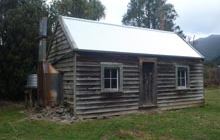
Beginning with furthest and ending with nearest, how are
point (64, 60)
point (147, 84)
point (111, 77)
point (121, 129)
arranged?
1. point (147, 84)
2. point (64, 60)
3. point (111, 77)
4. point (121, 129)

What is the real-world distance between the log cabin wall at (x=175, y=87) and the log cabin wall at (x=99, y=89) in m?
1.65

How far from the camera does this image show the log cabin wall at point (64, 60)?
15656 millimetres

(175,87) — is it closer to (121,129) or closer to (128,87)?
(128,87)

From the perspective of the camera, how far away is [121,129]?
12.6 metres

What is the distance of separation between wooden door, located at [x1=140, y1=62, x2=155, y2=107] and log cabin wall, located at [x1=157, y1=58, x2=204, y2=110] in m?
0.37

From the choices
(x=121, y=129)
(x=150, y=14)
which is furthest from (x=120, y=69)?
(x=150, y=14)

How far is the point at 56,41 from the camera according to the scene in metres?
17.7

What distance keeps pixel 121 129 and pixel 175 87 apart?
7149 mm

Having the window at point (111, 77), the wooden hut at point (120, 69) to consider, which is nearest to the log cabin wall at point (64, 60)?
the wooden hut at point (120, 69)

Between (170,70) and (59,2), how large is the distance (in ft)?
62.9

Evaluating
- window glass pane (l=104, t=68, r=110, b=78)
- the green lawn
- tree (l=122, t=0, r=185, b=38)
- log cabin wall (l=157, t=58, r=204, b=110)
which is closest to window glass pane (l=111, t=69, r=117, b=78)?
window glass pane (l=104, t=68, r=110, b=78)

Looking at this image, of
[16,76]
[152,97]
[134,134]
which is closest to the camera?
[134,134]

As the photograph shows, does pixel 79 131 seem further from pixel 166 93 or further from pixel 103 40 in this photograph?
pixel 166 93

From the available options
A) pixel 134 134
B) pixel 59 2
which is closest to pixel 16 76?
pixel 134 134
